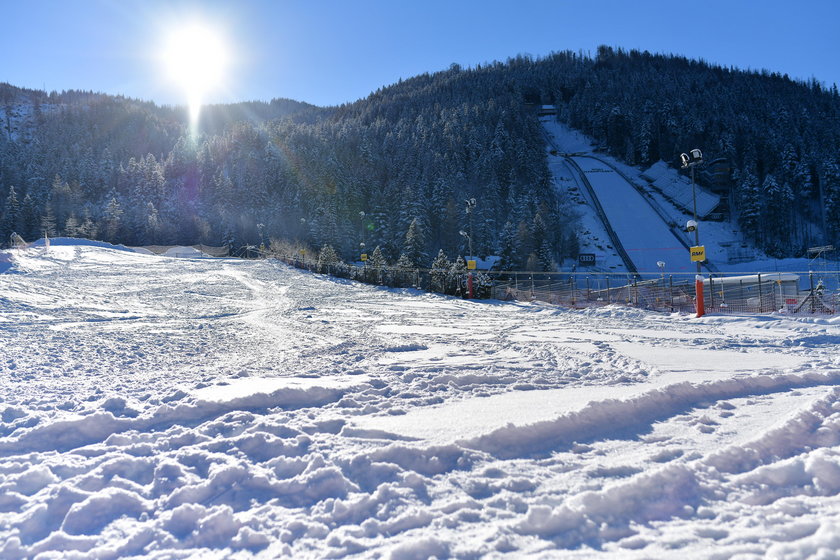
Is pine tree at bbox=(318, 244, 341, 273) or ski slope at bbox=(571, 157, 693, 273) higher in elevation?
ski slope at bbox=(571, 157, 693, 273)

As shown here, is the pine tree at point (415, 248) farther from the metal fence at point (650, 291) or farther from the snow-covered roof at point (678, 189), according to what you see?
the snow-covered roof at point (678, 189)

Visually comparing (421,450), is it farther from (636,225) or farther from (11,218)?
(11,218)

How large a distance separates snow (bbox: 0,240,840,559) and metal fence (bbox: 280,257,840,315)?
7.20m

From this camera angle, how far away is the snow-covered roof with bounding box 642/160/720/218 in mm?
70250

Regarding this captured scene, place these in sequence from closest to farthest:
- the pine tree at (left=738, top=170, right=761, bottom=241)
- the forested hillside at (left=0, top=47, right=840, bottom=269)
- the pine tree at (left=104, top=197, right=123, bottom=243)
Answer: the pine tree at (left=738, top=170, right=761, bottom=241)
the forested hillside at (left=0, top=47, right=840, bottom=269)
the pine tree at (left=104, top=197, right=123, bottom=243)

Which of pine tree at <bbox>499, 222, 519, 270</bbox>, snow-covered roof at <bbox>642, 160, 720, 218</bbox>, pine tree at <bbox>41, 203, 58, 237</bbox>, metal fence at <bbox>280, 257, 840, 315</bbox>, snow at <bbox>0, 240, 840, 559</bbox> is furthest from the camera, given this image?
pine tree at <bbox>41, 203, 58, 237</bbox>

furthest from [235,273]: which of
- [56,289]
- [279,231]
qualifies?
[279,231]

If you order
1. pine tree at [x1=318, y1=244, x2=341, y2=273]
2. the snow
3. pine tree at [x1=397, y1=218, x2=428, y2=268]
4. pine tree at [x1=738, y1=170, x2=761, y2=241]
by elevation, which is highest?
pine tree at [x1=738, y1=170, x2=761, y2=241]

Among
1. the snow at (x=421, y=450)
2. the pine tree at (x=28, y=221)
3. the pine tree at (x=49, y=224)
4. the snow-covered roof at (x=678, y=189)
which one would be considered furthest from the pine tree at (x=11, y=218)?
the snow-covered roof at (x=678, y=189)

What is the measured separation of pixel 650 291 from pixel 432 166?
61.6 metres

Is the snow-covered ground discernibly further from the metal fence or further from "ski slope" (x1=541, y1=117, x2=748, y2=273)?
the metal fence

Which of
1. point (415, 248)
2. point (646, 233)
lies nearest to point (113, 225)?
point (415, 248)

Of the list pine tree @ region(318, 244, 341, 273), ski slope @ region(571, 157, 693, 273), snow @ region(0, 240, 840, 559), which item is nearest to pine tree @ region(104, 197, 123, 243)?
pine tree @ region(318, 244, 341, 273)

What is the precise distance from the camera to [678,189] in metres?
75.1
